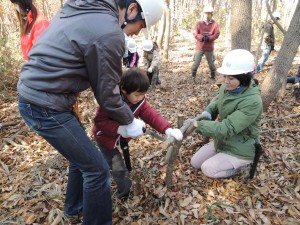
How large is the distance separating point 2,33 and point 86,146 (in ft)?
20.6

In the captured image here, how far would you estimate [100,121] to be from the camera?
2572 mm

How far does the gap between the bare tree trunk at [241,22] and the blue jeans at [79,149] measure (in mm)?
3677

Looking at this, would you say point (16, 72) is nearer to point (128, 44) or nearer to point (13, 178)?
point (128, 44)

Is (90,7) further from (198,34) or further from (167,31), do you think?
(167,31)

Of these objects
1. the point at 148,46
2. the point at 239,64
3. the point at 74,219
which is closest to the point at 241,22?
the point at 239,64

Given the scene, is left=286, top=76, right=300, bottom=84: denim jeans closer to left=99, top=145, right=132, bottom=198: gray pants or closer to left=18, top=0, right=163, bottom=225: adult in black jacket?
left=99, top=145, right=132, bottom=198: gray pants

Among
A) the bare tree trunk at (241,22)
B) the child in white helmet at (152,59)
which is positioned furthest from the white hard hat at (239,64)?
the child in white helmet at (152,59)

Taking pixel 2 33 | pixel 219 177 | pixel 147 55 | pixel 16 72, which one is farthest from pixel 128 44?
pixel 219 177

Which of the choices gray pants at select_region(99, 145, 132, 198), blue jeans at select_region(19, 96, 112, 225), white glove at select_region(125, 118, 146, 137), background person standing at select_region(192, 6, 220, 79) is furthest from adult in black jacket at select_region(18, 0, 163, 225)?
background person standing at select_region(192, 6, 220, 79)

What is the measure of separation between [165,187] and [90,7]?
86.4 inches

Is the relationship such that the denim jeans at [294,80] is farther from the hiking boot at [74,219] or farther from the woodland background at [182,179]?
the hiking boot at [74,219]

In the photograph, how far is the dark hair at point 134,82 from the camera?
8.10 feet

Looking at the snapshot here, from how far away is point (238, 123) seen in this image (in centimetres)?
295

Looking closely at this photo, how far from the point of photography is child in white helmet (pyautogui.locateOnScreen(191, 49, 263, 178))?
9.75 feet
